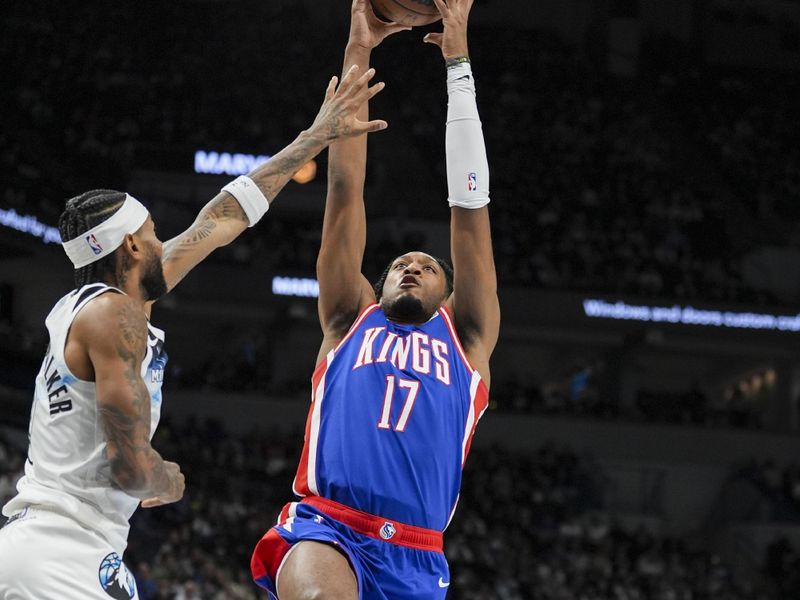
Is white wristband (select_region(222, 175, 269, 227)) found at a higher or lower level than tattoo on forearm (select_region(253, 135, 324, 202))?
lower

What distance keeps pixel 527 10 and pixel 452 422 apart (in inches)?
1140

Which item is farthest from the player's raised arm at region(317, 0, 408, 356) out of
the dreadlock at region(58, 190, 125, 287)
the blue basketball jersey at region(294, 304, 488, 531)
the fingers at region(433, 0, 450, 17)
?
the dreadlock at region(58, 190, 125, 287)

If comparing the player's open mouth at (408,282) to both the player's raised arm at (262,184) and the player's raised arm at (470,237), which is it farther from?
the player's raised arm at (262,184)

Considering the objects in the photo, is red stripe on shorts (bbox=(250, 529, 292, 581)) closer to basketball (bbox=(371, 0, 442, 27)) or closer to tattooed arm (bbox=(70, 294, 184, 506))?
tattooed arm (bbox=(70, 294, 184, 506))

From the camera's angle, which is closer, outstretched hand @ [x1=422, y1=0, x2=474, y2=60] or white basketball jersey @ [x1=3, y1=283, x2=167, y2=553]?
white basketball jersey @ [x1=3, y1=283, x2=167, y2=553]

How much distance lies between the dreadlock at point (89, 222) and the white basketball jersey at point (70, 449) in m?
0.08

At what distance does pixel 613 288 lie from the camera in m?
23.5

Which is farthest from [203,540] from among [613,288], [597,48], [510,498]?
[597,48]

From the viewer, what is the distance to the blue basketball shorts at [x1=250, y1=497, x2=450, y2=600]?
4.80m

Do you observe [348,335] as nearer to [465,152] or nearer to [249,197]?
[249,197]

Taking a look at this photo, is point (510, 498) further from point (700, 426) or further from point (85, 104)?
point (85, 104)

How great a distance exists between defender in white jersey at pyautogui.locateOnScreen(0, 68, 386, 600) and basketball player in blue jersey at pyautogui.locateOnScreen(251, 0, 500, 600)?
3.00 feet

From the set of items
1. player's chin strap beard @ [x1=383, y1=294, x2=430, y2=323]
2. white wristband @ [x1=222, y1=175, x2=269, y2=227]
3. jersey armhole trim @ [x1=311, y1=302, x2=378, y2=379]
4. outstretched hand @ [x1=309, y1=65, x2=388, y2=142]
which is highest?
outstretched hand @ [x1=309, y1=65, x2=388, y2=142]

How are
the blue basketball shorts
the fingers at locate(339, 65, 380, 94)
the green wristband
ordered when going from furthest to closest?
the green wristband, the fingers at locate(339, 65, 380, 94), the blue basketball shorts
